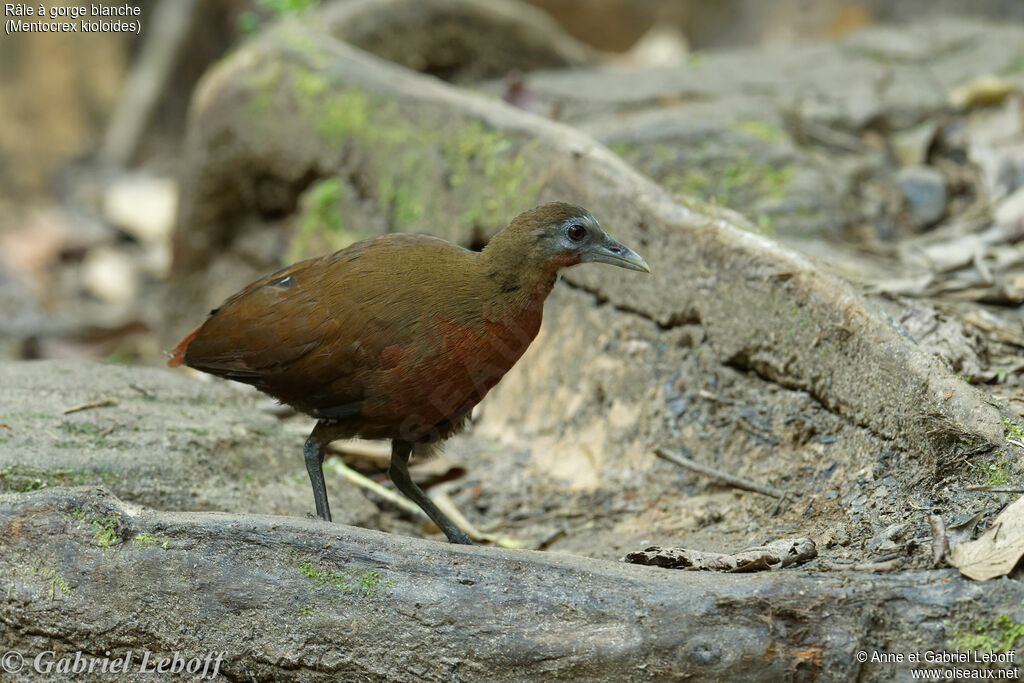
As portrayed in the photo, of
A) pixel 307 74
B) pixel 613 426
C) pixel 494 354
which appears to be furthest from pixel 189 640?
pixel 307 74

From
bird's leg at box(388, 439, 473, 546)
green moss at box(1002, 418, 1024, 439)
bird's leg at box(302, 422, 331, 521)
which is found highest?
green moss at box(1002, 418, 1024, 439)

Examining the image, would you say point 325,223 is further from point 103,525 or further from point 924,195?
point 103,525

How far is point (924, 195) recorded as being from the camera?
5801 mm

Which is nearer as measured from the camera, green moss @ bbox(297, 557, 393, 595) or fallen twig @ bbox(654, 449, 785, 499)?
green moss @ bbox(297, 557, 393, 595)

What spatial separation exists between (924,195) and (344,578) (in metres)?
4.32

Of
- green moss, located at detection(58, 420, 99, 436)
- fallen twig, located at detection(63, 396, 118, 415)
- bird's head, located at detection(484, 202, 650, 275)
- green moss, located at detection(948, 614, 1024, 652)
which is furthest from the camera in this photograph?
fallen twig, located at detection(63, 396, 118, 415)

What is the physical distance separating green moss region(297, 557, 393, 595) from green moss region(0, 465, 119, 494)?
1.01 metres

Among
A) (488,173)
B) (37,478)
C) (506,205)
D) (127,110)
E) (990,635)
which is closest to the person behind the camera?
(990,635)

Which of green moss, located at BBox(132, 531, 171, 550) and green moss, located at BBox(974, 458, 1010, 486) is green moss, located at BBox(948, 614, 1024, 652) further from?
green moss, located at BBox(132, 531, 171, 550)

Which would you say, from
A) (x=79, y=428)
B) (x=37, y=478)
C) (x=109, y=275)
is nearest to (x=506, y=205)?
(x=79, y=428)

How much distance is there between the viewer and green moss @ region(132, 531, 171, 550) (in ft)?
9.10

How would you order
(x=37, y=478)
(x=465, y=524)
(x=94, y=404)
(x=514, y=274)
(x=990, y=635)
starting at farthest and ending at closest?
(x=465, y=524) → (x=94, y=404) → (x=514, y=274) → (x=37, y=478) → (x=990, y=635)

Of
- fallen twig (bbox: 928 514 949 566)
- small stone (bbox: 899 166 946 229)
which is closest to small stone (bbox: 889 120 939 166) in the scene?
small stone (bbox: 899 166 946 229)

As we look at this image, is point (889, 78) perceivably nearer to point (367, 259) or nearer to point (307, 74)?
point (307, 74)
